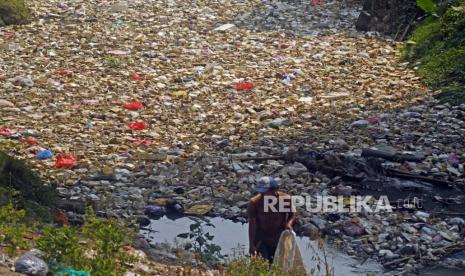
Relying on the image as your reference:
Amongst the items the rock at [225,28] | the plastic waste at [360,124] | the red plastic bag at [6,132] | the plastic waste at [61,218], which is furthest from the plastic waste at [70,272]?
the rock at [225,28]

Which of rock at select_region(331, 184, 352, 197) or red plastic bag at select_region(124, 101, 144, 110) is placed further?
red plastic bag at select_region(124, 101, 144, 110)

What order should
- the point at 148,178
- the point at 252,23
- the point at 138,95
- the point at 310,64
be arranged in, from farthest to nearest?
1. the point at 252,23
2. the point at 310,64
3. the point at 138,95
4. the point at 148,178

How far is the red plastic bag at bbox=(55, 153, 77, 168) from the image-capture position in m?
8.70

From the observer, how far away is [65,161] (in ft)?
Result: 28.7

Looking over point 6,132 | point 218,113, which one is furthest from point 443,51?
point 6,132

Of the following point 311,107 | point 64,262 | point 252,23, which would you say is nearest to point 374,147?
point 311,107

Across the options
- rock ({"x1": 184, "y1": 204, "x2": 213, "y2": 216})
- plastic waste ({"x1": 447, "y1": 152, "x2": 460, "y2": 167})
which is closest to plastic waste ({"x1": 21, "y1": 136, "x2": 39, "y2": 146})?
rock ({"x1": 184, "y1": 204, "x2": 213, "y2": 216})

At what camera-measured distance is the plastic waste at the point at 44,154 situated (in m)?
8.84

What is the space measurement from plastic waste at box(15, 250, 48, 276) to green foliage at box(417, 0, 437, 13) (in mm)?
8444

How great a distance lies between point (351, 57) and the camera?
1234cm

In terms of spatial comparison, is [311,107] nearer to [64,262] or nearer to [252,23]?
[252,23]

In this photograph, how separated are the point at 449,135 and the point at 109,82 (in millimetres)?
4123

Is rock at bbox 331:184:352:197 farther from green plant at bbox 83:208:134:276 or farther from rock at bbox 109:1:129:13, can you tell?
rock at bbox 109:1:129:13

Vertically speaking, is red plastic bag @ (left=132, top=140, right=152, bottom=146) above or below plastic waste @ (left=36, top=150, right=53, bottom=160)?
above
